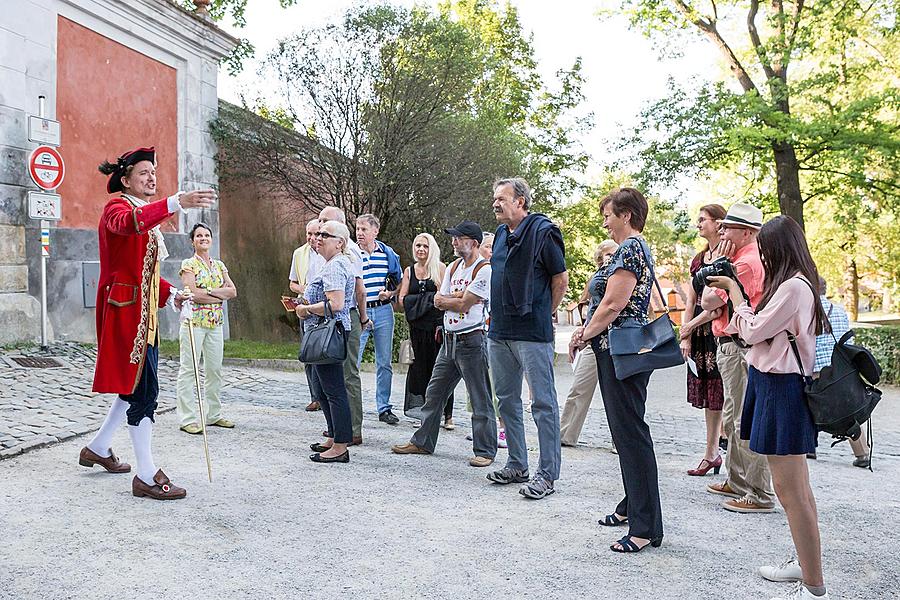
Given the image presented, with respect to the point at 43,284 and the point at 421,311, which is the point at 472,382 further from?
the point at 43,284

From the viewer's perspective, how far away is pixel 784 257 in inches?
150

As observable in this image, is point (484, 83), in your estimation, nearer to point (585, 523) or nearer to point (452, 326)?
point (452, 326)

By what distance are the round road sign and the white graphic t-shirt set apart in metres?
7.33

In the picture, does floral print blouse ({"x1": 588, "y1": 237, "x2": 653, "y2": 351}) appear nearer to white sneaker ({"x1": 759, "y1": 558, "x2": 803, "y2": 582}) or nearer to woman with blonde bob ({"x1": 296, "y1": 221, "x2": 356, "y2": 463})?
white sneaker ({"x1": 759, "y1": 558, "x2": 803, "y2": 582})

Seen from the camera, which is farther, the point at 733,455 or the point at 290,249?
the point at 290,249

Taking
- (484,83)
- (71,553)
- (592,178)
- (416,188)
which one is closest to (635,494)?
(71,553)

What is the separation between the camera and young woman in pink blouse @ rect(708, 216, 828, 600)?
364cm

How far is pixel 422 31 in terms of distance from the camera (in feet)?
55.4

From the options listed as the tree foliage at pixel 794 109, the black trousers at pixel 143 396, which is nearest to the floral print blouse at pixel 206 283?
the black trousers at pixel 143 396

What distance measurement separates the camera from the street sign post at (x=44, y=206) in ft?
36.8

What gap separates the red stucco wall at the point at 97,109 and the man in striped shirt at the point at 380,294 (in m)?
6.64

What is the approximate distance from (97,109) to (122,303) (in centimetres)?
953

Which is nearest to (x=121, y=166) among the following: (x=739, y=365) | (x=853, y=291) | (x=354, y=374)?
(x=354, y=374)

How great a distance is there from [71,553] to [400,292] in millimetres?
4343
